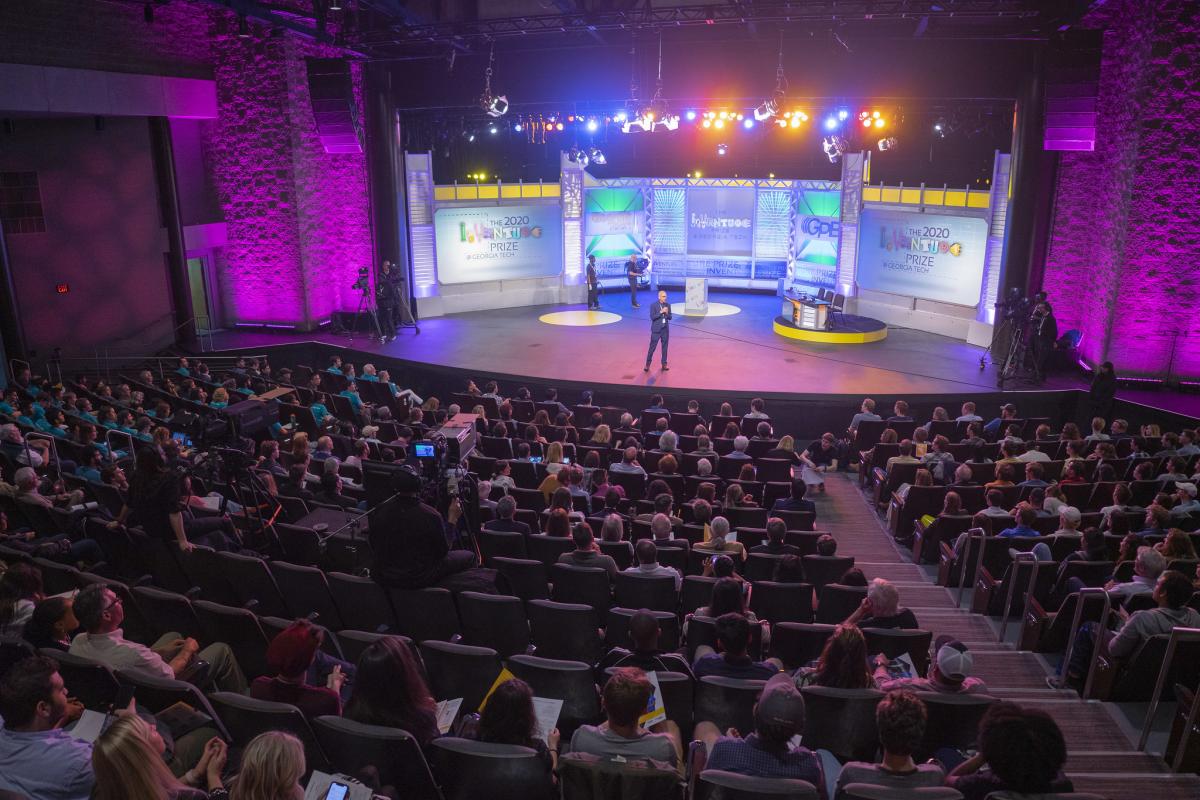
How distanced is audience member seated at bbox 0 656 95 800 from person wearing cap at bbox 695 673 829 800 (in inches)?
96.1

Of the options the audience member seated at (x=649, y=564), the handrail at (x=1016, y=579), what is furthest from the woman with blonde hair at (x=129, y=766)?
the handrail at (x=1016, y=579)

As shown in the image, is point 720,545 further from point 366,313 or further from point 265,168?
point 265,168

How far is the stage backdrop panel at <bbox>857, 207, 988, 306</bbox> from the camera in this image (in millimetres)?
16469

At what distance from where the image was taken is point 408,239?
726 inches

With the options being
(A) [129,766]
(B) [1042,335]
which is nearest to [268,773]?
(A) [129,766]

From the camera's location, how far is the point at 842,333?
53.6 feet

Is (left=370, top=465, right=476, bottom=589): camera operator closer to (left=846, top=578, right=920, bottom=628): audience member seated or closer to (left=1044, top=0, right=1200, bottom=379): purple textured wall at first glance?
(left=846, top=578, right=920, bottom=628): audience member seated

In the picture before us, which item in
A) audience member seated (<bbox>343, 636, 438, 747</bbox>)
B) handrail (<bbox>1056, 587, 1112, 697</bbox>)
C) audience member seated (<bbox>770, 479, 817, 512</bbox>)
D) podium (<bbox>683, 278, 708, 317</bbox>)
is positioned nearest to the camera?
audience member seated (<bbox>343, 636, 438, 747</bbox>)

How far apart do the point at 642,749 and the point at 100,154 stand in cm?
1599

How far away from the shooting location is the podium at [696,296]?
18.9m

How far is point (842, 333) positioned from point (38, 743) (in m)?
14.9

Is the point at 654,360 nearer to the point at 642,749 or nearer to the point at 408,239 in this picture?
the point at 408,239

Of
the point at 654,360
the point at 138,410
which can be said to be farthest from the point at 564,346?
the point at 138,410

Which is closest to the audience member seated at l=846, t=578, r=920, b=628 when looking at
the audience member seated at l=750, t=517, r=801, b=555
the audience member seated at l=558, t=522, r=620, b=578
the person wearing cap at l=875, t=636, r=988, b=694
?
the person wearing cap at l=875, t=636, r=988, b=694
